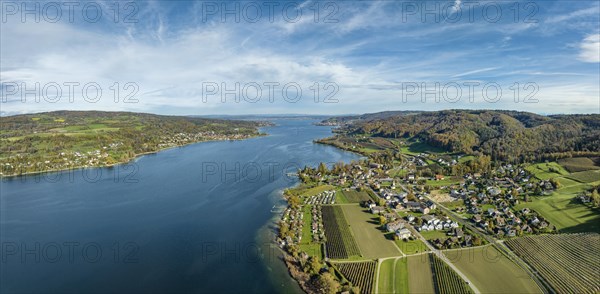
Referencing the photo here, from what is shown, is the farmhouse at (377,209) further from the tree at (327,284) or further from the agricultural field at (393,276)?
the tree at (327,284)

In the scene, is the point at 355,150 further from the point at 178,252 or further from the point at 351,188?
the point at 178,252

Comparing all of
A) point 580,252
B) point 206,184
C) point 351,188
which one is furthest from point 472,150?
point 206,184

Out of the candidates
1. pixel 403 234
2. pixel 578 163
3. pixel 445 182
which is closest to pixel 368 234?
pixel 403 234

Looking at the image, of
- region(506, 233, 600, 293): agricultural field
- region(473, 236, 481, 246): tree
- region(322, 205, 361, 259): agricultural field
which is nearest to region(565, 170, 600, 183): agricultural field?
region(506, 233, 600, 293): agricultural field

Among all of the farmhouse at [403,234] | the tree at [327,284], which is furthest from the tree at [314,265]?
the farmhouse at [403,234]

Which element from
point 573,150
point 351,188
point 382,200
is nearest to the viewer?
point 382,200

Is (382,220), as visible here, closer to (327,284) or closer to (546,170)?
(327,284)
